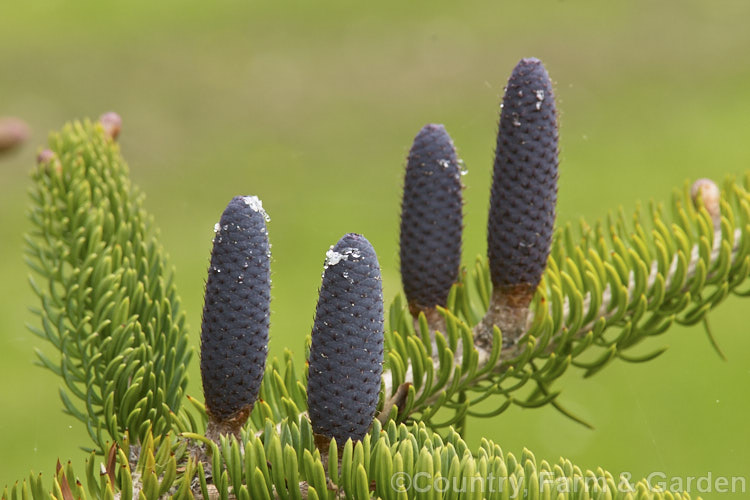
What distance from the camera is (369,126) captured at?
136 inches

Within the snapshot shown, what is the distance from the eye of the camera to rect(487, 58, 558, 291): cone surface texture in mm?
672

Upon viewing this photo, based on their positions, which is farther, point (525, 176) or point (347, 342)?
point (525, 176)

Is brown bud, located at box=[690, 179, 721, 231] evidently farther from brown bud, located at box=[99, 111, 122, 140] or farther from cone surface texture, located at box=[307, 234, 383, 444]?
brown bud, located at box=[99, 111, 122, 140]

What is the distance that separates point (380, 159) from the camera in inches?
128

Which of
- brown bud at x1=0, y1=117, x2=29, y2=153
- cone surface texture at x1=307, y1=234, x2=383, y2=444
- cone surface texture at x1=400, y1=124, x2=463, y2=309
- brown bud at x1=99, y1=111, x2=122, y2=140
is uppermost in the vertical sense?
brown bud at x1=99, y1=111, x2=122, y2=140

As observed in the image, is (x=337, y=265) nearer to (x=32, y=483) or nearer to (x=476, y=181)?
(x=32, y=483)

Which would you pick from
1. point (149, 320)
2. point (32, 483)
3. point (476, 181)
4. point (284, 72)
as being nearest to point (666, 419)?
point (476, 181)

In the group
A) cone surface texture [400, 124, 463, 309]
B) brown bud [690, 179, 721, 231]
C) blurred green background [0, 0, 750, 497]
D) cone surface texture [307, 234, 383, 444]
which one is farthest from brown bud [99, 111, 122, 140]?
blurred green background [0, 0, 750, 497]

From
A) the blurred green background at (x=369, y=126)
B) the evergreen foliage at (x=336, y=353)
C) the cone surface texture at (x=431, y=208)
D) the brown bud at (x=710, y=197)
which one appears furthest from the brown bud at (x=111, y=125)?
the blurred green background at (x=369, y=126)

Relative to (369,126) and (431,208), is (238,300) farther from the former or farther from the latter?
(369,126)

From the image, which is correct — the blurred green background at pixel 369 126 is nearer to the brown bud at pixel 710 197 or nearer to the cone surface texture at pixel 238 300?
the brown bud at pixel 710 197

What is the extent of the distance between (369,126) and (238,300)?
9.64 feet

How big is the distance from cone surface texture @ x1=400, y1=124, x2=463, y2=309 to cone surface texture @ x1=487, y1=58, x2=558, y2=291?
0.03 meters

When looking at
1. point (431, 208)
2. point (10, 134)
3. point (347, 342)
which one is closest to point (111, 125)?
point (10, 134)
